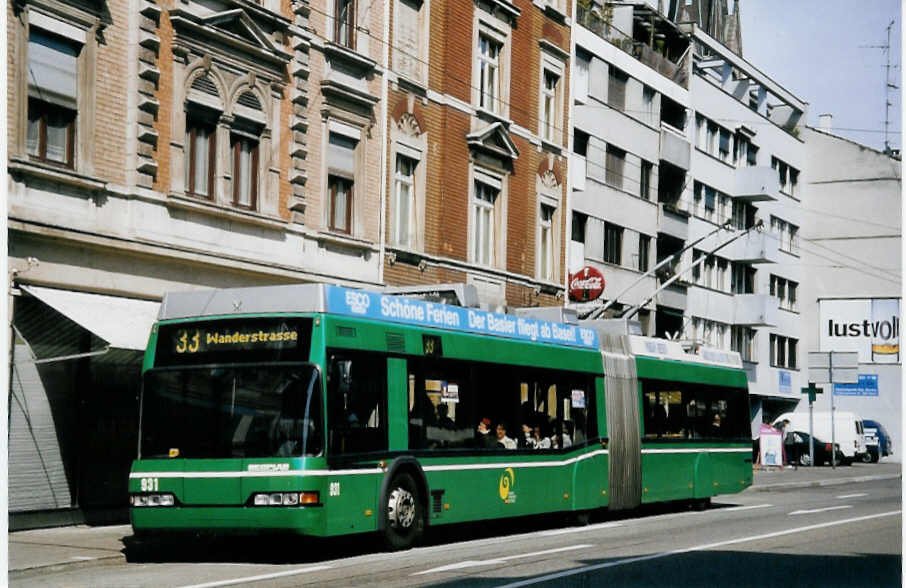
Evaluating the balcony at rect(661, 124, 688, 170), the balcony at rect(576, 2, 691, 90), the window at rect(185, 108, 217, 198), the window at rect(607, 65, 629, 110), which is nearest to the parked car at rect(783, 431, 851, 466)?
the balcony at rect(661, 124, 688, 170)

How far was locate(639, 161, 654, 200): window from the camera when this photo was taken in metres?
48.1

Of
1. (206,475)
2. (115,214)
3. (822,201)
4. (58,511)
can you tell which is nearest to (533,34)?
(115,214)

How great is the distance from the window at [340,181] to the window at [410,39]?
7.23ft

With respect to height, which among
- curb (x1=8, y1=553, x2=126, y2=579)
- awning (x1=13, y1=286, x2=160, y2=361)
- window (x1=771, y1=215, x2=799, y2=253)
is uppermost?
window (x1=771, y1=215, x2=799, y2=253)

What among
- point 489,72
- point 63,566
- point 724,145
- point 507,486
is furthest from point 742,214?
point 63,566

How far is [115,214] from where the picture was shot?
19750 millimetres

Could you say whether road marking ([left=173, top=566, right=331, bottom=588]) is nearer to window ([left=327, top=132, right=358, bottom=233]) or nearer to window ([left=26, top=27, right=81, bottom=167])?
window ([left=26, top=27, right=81, bottom=167])

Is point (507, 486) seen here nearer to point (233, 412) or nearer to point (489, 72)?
point (233, 412)

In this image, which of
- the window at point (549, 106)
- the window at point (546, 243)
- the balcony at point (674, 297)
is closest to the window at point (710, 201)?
the balcony at point (674, 297)

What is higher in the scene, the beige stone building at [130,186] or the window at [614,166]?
the window at [614,166]

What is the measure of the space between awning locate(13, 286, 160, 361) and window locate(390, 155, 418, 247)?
8.41 metres

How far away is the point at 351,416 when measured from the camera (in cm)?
1550

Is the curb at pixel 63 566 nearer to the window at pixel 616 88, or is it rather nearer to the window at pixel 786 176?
the window at pixel 616 88

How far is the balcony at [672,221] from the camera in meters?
49.5
